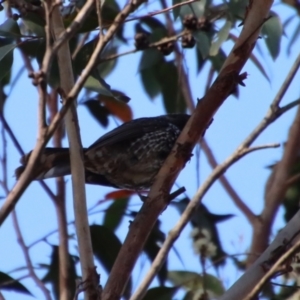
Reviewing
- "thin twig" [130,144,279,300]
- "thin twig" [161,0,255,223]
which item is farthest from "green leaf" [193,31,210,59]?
"thin twig" [130,144,279,300]

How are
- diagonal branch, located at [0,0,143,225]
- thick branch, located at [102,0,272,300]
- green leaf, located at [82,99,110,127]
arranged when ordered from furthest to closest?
green leaf, located at [82,99,110,127] < thick branch, located at [102,0,272,300] < diagonal branch, located at [0,0,143,225]

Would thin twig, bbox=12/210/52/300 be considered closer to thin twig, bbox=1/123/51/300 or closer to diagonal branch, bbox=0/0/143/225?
thin twig, bbox=1/123/51/300

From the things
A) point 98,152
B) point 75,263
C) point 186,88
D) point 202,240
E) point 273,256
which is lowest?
point 273,256

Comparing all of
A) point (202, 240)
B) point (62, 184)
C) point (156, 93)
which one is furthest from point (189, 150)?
A: point (156, 93)

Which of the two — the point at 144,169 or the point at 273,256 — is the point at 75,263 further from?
the point at 273,256

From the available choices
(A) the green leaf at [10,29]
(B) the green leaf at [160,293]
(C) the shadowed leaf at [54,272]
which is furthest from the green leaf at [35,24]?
(B) the green leaf at [160,293]

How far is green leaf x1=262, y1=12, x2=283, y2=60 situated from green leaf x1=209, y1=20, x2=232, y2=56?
0.57 feet

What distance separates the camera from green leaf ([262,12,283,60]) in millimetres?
4020

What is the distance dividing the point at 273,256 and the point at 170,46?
109cm

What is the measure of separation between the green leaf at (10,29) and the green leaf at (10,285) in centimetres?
91

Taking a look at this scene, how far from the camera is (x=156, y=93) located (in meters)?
4.72

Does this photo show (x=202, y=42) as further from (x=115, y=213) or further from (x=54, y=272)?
(x=54, y=272)

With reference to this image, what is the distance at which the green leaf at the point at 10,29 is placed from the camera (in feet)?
10.1

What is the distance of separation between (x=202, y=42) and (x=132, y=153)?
2.55 ft
